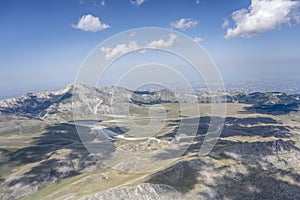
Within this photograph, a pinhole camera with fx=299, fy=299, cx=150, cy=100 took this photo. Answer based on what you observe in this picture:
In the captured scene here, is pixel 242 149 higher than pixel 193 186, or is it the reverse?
pixel 242 149

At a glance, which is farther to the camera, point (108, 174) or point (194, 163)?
point (108, 174)

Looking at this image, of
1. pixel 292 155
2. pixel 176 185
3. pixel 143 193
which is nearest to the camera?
pixel 143 193

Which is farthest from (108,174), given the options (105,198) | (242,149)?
(242,149)

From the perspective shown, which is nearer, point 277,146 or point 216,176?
point 216,176

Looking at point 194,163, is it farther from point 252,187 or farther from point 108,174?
point 108,174

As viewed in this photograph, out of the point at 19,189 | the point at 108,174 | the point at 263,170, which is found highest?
the point at 263,170

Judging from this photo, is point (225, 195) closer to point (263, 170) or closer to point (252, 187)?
point (252, 187)

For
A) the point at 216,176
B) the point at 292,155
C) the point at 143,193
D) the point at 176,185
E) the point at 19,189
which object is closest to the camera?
the point at 143,193

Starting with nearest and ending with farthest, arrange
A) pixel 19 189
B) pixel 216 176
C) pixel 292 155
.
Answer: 1. pixel 216 176
2. pixel 292 155
3. pixel 19 189

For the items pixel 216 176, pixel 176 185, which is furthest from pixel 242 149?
pixel 176 185
